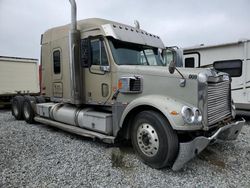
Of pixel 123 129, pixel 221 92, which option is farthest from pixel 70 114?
pixel 221 92

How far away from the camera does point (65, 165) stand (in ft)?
12.5

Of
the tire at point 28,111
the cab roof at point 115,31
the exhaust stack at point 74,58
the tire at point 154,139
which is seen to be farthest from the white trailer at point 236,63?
the tire at point 28,111

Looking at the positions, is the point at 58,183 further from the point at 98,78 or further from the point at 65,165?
the point at 98,78

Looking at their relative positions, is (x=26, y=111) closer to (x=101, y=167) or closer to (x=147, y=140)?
(x=101, y=167)

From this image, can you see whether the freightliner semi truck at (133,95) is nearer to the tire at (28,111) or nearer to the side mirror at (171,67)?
the side mirror at (171,67)

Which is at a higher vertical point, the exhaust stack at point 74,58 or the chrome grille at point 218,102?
the exhaust stack at point 74,58

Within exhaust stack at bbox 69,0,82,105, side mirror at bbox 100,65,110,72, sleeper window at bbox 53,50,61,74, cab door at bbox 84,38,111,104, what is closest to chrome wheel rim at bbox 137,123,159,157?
cab door at bbox 84,38,111,104

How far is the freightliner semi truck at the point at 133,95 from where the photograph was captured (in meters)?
3.52

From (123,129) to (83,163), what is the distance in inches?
39.2

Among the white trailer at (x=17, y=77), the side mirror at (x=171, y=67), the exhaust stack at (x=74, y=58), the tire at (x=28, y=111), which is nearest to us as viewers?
the side mirror at (x=171, y=67)

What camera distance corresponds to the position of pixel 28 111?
24.5 ft

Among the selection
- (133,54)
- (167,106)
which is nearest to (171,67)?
(167,106)

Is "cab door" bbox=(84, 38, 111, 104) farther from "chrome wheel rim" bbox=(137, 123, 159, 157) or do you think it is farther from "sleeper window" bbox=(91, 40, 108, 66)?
"chrome wheel rim" bbox=(137, 123, 159, 157)

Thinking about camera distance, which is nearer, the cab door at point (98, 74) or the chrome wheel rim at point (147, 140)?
the chrome wheel rim at point (147, 140)
